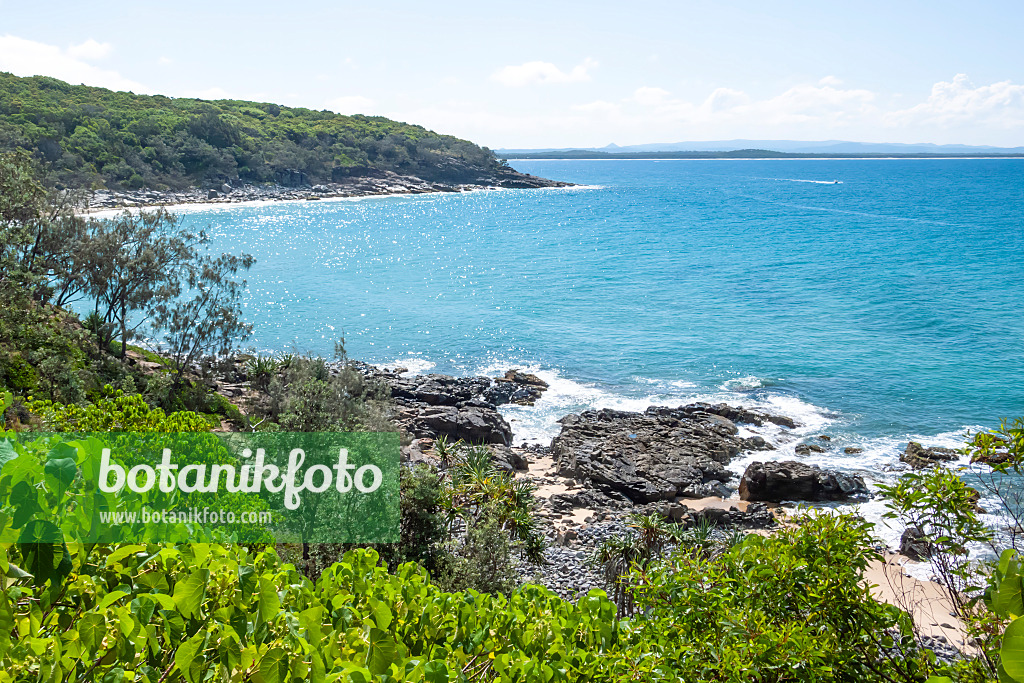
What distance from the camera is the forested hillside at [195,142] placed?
86188mm

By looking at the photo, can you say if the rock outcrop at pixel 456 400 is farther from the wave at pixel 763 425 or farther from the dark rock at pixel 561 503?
the dark rock at pixel 561 503

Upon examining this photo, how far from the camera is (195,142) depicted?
104m

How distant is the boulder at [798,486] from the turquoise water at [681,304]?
247 centimetres

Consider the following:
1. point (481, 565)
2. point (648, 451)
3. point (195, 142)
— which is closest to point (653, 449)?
point (648, 451)

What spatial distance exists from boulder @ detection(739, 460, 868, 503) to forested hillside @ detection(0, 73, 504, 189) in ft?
154

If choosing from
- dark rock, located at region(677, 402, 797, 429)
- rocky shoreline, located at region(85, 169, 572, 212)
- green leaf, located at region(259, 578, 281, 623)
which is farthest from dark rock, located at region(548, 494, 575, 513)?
rocky shoreline, located at region(85, 169, 572, 212)

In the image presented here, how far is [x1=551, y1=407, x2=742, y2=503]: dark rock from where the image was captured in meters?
24.1

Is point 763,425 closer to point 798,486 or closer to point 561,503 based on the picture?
point 798,486

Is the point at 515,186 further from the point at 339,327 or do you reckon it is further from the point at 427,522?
the point at 427,522

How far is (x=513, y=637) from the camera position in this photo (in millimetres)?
4477

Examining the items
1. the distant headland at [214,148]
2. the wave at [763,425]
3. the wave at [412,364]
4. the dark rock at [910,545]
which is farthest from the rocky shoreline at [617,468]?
the distant headland at [214,148]

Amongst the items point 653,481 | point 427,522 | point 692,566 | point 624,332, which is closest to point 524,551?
point 427,522

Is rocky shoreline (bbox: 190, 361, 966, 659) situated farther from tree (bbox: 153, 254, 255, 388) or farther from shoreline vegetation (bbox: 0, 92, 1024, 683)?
tree (bbox: 153, 254, 255, 388)

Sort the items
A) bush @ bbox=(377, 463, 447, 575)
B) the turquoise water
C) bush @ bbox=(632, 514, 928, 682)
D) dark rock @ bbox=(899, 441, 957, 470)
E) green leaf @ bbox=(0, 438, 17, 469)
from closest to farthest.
A: green leaf @ bbox=(0, 438, 17, 469) → bush @ bbox=(632, 514, 928, 682) → bush @ bbox=(377, 463, 447, 575) → dark rock @ bbox=(899, 441, 957, 470) → the turquoise water
